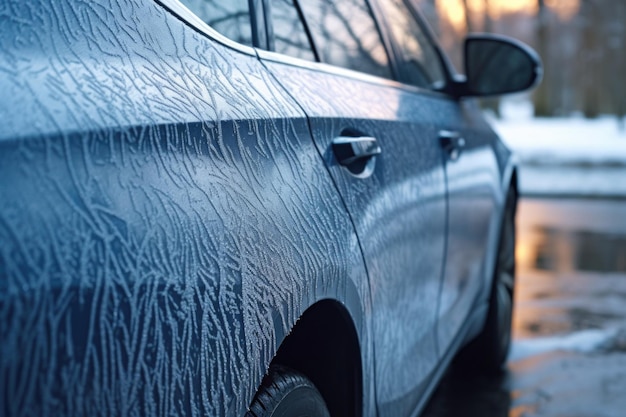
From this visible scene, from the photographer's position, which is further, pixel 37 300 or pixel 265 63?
pixel 265 63

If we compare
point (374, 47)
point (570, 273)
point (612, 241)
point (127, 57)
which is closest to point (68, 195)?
point (127, 57)

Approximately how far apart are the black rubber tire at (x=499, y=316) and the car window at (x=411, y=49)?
0.88 metres

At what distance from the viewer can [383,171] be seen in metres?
2.19

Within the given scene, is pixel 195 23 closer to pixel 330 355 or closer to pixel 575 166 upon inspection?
pixel 330 355

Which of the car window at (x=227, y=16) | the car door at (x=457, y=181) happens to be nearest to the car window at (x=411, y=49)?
the car door at (x=457, y=181)

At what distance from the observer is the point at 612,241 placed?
29.8 feet

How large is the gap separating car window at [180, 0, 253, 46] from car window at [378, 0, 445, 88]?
3.73 feet

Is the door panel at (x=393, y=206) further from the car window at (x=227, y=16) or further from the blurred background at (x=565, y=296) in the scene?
the blurred background at (x=565, y=296)

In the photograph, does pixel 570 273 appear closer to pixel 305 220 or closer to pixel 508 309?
pixel 508 309

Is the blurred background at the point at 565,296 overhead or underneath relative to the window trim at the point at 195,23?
underneath

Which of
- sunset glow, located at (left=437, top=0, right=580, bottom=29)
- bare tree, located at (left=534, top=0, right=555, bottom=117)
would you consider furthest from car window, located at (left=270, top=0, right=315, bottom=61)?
sunset glow, located at (left=437, top=0, right=580, bottom=29)

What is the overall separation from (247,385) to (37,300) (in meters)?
0.49

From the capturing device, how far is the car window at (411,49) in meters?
3.07

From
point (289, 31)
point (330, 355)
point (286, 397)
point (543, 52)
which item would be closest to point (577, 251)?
point (289, 31)
